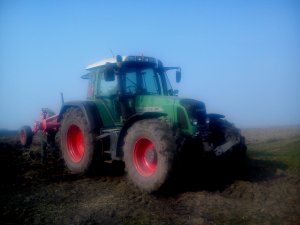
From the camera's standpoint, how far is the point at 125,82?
709 centimetres

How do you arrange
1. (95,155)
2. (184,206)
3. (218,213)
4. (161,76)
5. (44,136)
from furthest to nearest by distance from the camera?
1. (44,136)
2. (161,76)
3. (95,155)
4. (184,206)
5. (218,213)

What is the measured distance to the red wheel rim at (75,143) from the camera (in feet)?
25.9

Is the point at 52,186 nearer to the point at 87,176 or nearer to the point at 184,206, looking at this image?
the point at 87,176

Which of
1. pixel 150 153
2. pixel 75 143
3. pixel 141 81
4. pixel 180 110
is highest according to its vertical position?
pixel 141 81

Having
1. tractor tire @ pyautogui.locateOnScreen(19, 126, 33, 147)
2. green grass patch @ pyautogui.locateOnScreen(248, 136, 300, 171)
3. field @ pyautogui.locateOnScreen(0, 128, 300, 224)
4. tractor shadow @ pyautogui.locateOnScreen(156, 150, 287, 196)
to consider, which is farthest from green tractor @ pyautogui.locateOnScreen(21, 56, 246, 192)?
tractor tire @ pyautogui.locateOnScreen(19, 126, 33, 147)

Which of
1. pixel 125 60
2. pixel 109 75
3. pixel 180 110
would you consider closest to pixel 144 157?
pixel 180 110

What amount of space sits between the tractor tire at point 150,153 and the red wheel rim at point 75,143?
7.58 feet

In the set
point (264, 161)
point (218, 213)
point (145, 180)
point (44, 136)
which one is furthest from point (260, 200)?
point (44, 136)

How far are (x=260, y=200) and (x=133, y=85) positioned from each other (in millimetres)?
3752

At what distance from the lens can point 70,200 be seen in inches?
207

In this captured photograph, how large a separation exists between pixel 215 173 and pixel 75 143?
12.3 ft

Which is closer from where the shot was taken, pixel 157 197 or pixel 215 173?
pixel 157 197

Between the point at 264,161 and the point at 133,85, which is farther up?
the point at 133,85

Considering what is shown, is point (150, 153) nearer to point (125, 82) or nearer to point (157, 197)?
point (157, 197)
